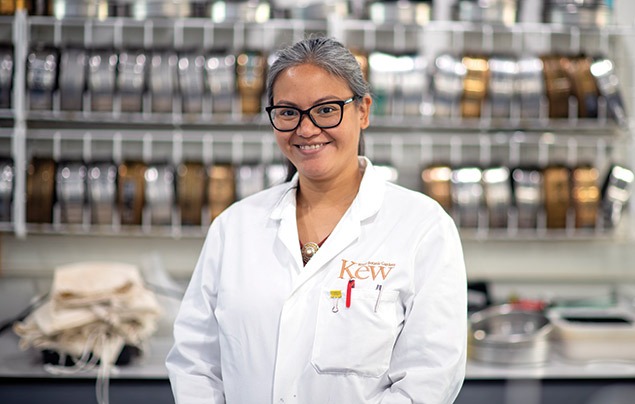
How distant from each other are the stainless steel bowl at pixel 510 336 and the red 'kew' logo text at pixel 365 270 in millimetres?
1386

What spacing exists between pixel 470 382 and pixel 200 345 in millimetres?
1357

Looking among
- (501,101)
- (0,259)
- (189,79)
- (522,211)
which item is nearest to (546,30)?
(501,101)

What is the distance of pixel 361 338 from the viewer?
1.55 metres

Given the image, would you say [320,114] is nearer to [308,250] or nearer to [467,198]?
[308,250]

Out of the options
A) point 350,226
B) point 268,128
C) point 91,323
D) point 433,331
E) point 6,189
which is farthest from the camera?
point 268,128

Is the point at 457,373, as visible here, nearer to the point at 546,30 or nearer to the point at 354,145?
the point at 354,145

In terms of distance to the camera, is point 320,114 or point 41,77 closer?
point 320,114

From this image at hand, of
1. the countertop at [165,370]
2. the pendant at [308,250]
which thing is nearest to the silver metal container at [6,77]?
the countertop at [165,370]

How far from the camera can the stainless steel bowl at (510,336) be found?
9.29ft

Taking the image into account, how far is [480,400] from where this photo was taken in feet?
9.09

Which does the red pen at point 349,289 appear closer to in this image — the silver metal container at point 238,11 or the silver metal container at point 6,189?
the silver metal container at point 238,11

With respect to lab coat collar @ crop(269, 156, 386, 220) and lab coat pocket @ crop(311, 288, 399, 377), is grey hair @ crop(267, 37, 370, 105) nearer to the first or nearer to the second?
lab coat collar @ crop(269, 156, 386, 220)

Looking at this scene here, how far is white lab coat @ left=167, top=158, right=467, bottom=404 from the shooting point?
5.05 feet

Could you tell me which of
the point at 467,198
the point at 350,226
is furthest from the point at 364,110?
the point at 467,198
